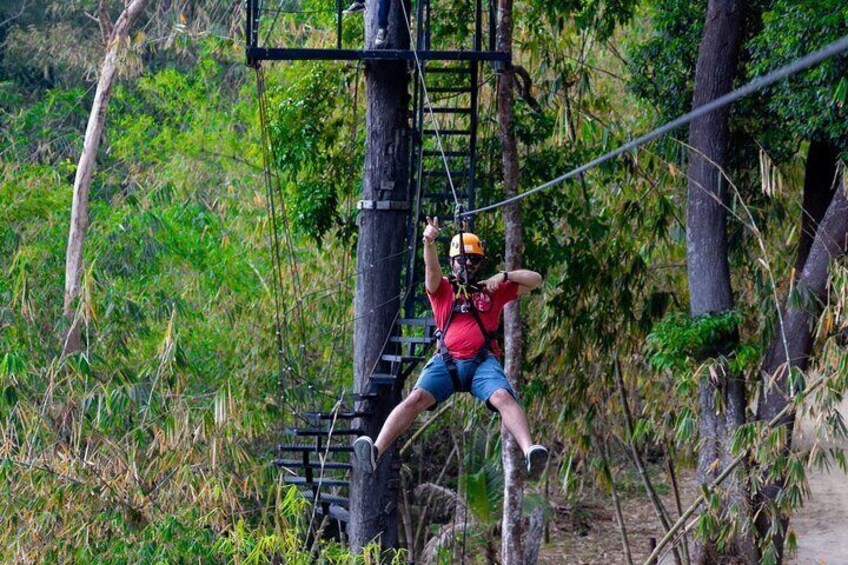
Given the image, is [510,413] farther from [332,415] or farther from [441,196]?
[441,196]

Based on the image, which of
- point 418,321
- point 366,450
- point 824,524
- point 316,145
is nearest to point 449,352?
point 366,450

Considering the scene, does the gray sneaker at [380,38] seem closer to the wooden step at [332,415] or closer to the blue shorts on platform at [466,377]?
the wooden step at [332,415]

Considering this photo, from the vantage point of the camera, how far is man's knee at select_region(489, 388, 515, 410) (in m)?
6.34

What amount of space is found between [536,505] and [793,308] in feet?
13.1

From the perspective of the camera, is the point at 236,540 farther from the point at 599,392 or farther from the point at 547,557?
the point at 547,557

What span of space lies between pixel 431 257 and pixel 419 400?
821mm

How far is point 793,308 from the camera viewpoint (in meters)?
9.05

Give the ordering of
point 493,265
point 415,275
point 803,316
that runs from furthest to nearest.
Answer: point 493,265 → point 415,275 → point 803,316

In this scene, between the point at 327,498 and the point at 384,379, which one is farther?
the point at 327,498

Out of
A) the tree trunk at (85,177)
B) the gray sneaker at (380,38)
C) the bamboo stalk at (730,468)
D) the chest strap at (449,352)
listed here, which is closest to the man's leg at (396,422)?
the chest strap at (449,352)

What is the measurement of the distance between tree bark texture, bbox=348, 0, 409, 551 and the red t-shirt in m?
3.02

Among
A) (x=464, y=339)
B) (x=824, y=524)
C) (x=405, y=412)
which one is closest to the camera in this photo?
(x=464, y=339)

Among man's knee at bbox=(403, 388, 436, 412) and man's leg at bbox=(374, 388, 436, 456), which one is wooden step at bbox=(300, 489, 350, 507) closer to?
man's leg at bbox=(374, 388, 436, 456)

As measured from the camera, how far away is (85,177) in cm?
1164
